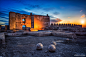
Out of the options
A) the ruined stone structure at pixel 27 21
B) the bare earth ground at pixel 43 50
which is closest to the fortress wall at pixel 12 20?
the ruined stone structure at pixel 27 21

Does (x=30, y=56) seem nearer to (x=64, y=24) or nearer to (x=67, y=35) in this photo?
(x=67, y=35)

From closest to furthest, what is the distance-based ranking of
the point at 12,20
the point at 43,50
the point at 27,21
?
the point at 43,50, the point at 12,20, the point at 27,21

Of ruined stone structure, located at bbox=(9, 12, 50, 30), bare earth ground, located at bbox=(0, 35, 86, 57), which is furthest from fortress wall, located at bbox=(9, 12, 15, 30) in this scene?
bare earth ground, located at bbox=(0, 35, 86, 57)

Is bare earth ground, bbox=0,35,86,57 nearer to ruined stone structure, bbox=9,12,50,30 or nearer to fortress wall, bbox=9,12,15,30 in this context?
fortress wall, bbox=9,12,15,30

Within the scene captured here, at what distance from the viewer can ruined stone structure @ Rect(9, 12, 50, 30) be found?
20.8m

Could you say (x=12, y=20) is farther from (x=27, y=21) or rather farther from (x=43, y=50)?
(x=43, y=50)

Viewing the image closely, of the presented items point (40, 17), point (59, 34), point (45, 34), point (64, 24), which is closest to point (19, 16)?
point (40, 17)

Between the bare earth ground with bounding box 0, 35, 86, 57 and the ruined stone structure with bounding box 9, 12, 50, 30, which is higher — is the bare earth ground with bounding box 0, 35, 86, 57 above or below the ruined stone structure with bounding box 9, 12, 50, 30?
below

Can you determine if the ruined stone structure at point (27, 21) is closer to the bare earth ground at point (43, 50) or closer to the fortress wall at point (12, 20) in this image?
the fortress wall at point (12, 20)

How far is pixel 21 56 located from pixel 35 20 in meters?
23.1

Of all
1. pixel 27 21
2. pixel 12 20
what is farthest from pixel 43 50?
pixel 27 21

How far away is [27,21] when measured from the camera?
24094 mm

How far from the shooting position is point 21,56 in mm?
2391

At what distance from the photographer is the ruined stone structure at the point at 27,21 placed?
20806 millimetres
